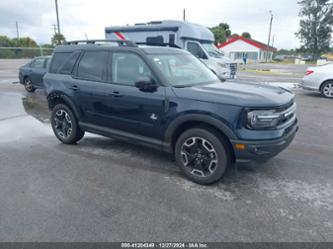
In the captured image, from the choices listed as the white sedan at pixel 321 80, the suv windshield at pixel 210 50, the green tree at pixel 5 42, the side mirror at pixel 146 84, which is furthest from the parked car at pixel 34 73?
the green tree at pixel 5 42

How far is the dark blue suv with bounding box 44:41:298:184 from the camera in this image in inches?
124

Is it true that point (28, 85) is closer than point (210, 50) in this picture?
Yes

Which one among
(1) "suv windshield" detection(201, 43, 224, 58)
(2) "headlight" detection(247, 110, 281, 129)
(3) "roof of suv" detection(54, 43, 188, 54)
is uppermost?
(1) "suv windshield" detection(201, 43, 224, 58)

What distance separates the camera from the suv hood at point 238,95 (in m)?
3.12

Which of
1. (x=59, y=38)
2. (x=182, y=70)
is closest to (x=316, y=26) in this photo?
(x=59, y=38)

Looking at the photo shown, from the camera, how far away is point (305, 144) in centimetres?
508

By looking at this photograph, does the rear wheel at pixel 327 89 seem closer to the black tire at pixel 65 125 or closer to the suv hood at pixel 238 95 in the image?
the suv hood at pixel 238 95

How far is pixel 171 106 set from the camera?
3.55m

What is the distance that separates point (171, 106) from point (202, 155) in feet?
2.58

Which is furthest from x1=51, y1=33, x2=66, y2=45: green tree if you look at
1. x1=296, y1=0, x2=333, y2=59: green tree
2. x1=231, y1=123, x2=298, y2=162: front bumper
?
x1=296, y1=0, x2=333, y2=59: green tree

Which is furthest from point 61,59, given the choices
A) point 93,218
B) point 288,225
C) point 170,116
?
point 288,225

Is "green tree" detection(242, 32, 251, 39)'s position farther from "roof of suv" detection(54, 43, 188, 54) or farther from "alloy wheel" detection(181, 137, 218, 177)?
"alloy wheel" detection(181, 137, 218, 177)

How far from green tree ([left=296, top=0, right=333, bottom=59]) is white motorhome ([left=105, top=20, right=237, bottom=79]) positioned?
5539cm

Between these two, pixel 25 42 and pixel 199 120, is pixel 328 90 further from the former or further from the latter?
pixel 25 42
